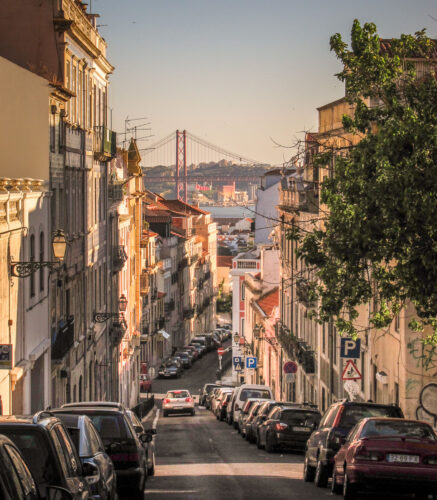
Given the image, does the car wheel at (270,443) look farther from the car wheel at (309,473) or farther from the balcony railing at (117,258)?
the balcony railing at (117,258)

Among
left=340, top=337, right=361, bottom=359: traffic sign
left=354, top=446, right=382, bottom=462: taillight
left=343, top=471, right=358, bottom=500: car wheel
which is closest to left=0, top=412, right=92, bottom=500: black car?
left=354, top=446, right=382, bottom=462: taillight

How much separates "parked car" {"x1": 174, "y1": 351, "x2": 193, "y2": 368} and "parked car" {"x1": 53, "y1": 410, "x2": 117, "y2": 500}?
3244 inches

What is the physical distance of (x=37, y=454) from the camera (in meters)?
9.30

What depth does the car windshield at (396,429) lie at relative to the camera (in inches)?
637

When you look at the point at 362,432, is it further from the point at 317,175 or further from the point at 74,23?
the point at 317,175

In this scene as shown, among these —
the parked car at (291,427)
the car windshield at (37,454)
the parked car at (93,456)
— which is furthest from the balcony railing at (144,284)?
the car windshield at (37,454)

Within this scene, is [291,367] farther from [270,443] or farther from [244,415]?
[270,443]

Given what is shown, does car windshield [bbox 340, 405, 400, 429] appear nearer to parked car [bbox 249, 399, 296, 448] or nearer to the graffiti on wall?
the graffiti on wall

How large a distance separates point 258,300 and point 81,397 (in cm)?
3703

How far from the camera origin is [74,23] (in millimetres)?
33156

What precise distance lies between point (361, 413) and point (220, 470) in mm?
4770

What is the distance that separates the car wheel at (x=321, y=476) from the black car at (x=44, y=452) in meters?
9.77

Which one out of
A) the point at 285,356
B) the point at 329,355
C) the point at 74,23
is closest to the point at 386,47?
the point at 74,23

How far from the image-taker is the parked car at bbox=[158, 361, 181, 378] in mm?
88188
